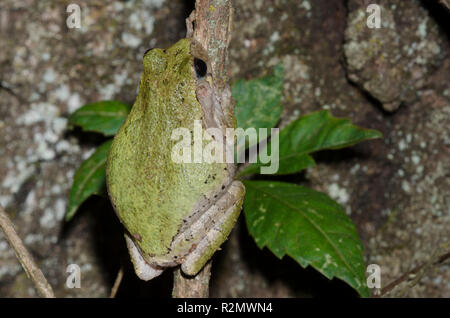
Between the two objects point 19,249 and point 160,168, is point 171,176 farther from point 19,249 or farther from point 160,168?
point 19,249

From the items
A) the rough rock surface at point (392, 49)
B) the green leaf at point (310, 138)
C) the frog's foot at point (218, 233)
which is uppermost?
the rough rock surface at point (392, 49)

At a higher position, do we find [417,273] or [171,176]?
[171,176]

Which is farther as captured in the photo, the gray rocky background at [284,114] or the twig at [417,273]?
the gray rocky background at [284,114]

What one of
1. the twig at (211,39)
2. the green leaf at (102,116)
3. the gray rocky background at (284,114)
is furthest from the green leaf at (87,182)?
the twig at (211,39)

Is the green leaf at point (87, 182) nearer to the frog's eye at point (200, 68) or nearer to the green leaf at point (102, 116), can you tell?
the green leaf at point (102, 116)

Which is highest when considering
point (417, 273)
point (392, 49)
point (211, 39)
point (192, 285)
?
point (211, 39)

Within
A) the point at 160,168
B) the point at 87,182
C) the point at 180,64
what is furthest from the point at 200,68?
the point at 87,182
